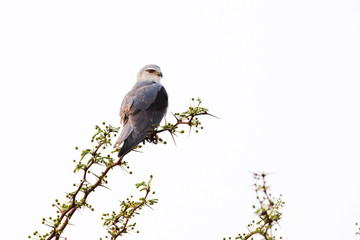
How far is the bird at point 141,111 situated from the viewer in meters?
6.53

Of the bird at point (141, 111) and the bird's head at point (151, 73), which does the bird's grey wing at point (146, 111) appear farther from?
the bird's head at point (151, 73)

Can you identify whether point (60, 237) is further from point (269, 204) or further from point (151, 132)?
point (151, 132)

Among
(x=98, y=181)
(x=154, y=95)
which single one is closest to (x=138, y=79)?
(x=154, y=95)

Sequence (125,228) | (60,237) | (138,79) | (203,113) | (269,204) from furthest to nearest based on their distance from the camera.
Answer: (138,79) < (203,113) < (125,228) < (60,237) < (269,204)

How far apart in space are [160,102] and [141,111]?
475mm

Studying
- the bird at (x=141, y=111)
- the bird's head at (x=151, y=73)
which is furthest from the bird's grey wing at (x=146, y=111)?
the bird's head at (x=151, y=73)

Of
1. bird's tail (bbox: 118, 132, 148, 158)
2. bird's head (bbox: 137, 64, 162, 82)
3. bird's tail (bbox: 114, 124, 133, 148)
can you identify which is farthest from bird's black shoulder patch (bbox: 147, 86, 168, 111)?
bird's head (bbox: 137, 64, 162, 82)

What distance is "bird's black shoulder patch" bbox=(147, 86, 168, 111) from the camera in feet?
24.1

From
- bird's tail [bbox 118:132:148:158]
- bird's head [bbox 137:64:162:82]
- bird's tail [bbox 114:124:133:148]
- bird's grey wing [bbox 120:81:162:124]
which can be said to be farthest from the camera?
bird's head [bbox 137:64:162:82]

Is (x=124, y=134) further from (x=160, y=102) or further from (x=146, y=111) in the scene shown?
(x=160, y=102)

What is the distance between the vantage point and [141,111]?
7.16m

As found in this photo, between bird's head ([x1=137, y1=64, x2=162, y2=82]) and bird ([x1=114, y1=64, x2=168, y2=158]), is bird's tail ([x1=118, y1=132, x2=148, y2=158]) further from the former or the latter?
bird's head ([x1=137, y1=64, x2=162, y2=82])

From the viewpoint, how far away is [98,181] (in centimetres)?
429

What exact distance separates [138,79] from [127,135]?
2.68 m
